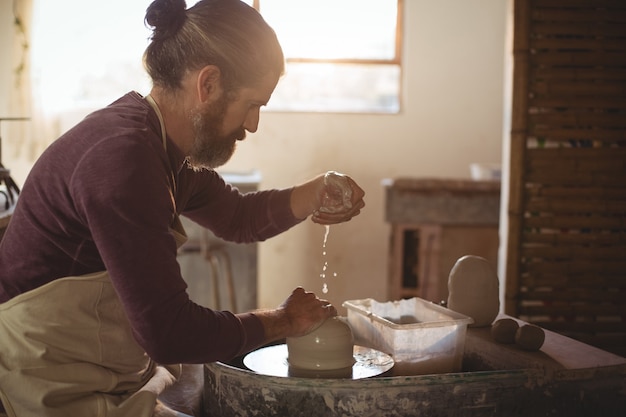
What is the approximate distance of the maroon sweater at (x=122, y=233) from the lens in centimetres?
131

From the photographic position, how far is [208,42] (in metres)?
1.48

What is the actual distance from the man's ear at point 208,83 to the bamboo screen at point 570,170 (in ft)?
5.31

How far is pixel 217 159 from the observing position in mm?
1609

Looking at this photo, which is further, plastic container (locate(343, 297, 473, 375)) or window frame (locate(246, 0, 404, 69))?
window frame (locate(246, 0, 404, 69))

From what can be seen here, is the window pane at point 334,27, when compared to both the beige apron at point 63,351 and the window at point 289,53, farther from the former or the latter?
the beige apron at point 63,351

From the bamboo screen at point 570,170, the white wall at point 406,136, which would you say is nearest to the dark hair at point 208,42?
the bamboo screen at point 570,170

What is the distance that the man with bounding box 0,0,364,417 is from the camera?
51.9 inches

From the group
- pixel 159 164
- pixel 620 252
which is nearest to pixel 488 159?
pixel 620 252

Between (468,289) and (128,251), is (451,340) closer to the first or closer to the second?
(468,289)

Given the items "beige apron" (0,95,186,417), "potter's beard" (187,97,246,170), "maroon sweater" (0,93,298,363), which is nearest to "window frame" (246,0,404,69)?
"potter's beard" (187,97,246,170)

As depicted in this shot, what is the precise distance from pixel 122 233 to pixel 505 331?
3.55ft

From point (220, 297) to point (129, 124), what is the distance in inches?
120

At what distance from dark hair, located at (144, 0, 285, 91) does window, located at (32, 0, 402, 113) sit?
12.2 feet

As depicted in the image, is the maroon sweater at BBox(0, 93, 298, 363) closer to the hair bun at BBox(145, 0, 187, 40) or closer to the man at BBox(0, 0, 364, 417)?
the man at BBox(0, 0, 364, 417)
